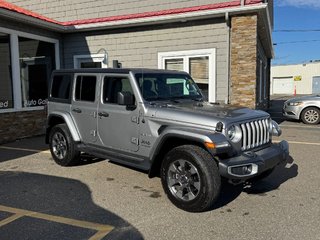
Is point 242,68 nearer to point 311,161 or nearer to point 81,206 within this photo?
point 311,161

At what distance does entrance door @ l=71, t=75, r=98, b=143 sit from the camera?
5.99 metres

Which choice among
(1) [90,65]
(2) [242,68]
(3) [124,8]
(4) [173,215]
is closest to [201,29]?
(2) [242,68]

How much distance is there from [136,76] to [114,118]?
0.78 metres

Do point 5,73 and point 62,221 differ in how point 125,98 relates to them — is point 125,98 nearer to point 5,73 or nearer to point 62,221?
point 62,221

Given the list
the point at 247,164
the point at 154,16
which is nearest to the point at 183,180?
the point at 247,164

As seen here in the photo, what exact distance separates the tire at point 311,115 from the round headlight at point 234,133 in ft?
33.4

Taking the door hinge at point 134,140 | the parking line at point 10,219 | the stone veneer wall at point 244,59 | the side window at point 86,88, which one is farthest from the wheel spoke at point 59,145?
the stone veneer wall at point 244,59

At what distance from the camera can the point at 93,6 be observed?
1274 centimetres

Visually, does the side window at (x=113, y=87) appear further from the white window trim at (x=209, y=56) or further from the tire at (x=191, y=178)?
the white window trim at (x=209, y=56)

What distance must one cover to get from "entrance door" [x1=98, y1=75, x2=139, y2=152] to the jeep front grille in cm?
161

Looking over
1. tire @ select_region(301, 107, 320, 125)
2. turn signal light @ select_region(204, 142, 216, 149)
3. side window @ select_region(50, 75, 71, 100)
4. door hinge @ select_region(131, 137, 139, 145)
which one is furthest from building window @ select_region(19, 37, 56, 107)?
tire @ select_region(301, 107, 320, 125)

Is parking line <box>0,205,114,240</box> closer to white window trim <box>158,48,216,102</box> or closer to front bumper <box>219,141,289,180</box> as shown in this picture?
front bumper <box>219,141,289,180</box>

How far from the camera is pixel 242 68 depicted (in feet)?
32.7

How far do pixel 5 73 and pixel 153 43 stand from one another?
465 cm
